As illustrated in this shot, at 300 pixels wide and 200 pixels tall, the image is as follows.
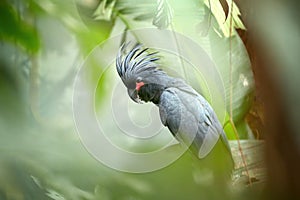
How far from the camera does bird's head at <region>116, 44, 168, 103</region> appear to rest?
1172 millimetres

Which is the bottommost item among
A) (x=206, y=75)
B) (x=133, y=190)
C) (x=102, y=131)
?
(x=133, y=190)

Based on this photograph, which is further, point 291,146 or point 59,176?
point 291,146

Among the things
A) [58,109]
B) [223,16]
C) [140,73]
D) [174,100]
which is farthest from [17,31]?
[223,16]

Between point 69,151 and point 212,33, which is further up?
point 212,33

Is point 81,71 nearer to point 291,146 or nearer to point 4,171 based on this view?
point 4,171

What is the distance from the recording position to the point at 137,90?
3.86ft

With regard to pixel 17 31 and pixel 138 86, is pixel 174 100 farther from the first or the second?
pixel 17 31

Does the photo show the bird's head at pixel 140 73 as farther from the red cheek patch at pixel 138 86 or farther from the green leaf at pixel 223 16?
the green leaf at pixel 223 16

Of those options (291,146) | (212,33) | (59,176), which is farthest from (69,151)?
(291,146)

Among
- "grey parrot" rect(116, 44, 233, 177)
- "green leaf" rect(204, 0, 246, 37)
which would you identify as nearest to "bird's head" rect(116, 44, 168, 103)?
"grey parrot" rect(116, 44, 233, 177)

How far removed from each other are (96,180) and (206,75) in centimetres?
39

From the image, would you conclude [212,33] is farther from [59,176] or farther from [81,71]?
[59,176]

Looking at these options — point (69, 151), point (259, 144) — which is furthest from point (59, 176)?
point (259, 144)

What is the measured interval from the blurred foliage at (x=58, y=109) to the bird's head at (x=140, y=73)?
5 cm
